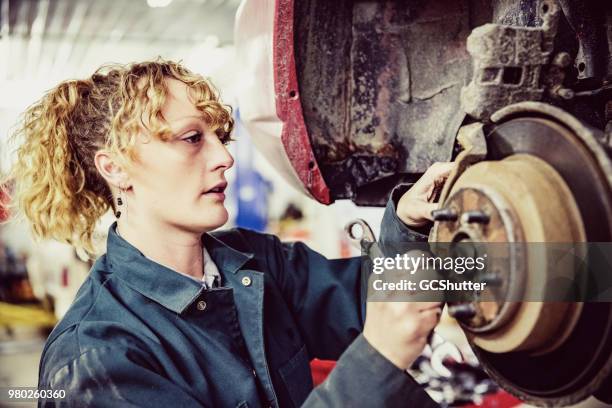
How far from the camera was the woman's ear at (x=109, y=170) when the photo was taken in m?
1.15

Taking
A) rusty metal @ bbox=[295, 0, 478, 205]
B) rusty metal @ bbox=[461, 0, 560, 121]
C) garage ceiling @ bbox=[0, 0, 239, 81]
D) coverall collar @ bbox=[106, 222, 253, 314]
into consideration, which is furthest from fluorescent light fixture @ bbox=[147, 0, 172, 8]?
rusty metal @ bbox=[461, 0, 560, 121]

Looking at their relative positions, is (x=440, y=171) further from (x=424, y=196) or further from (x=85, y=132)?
(x=85, y=132)

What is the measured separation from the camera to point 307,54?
1290mm

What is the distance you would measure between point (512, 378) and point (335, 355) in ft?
1.90

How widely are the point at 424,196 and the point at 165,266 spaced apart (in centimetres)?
46

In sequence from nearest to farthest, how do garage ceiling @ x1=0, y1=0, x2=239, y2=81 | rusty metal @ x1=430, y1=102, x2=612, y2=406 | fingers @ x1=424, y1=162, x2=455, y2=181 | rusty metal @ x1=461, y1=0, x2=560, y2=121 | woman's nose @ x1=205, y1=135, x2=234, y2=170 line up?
rusty metal @ x1=430, y1=102, x2=612, y2=406 < rusty metal @ x1=461, y1=0, x2=560, y2=121 < fingers @ x1=424, y1=162, x2=455, y2=181 < woman's nose @ x1=205, y1=135, x2=234, y2=170 < garage ceiling @ x1=0, y1=0, x2=239, y2=81

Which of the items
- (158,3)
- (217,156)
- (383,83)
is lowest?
(217,156)

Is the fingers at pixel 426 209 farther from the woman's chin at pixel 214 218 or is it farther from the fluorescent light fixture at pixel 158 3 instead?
the fluorescent light fixture at pixel 158 3

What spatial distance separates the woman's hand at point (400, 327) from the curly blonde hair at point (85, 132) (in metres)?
0.52

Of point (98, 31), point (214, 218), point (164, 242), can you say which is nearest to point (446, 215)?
point (214, 218)

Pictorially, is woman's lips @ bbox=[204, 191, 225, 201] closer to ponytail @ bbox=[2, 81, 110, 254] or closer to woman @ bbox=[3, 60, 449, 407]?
woman @ bbox=[3, 60, 449, 407]

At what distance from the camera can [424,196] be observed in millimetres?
Answer: 1059

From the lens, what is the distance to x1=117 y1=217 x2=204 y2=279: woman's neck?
114cm

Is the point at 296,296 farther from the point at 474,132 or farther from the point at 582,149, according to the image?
A: the point at 582,149
